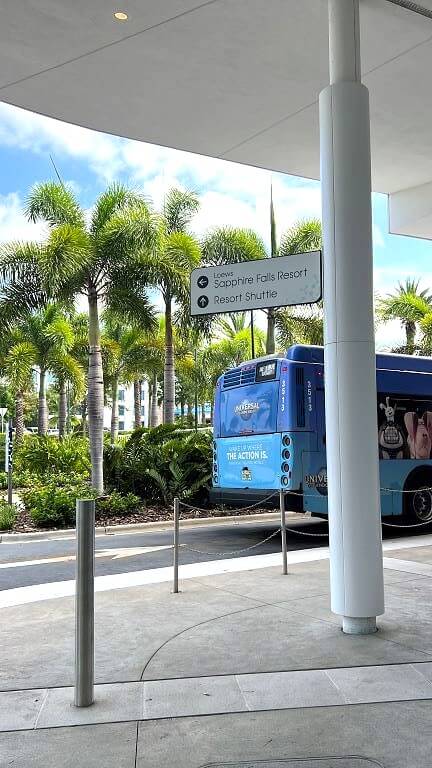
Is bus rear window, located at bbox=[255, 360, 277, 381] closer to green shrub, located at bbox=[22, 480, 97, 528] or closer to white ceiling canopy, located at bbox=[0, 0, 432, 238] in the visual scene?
white ceiling canopy, located at bbox=[0, 0, 432, 238]

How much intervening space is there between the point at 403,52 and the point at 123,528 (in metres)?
10.7

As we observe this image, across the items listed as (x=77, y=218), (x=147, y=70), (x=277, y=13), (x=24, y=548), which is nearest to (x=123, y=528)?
(x=24, y=548)

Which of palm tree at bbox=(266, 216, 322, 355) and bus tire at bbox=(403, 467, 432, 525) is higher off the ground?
palm tree at bbox=(266, 216, 322, 355)

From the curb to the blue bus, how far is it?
182cm

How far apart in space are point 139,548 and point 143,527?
3.24m

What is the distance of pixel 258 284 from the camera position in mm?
6723

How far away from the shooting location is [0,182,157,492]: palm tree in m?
17.8

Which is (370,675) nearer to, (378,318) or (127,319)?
(127,319)

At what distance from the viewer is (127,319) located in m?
19.9

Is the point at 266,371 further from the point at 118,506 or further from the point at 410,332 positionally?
the point at 410,332

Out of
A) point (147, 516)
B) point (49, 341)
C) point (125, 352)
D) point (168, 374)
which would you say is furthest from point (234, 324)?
point (147, 516)

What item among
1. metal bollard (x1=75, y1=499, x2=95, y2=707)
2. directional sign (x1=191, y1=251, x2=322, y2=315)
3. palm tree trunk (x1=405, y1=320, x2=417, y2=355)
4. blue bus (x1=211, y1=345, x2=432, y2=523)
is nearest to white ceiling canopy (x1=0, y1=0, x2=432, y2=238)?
directional sign (x1=191, y1=251, x2=322, y2=315)

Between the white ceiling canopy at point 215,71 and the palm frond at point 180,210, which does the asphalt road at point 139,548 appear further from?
the palm frond at point 180,210

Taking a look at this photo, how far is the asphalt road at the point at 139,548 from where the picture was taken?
10125mm
